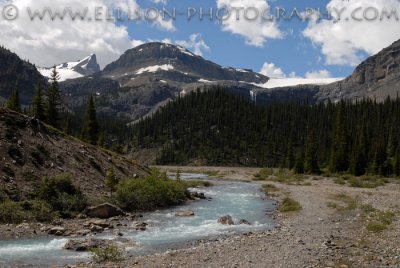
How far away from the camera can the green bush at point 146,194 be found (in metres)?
41.0

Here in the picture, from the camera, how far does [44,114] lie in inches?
3130

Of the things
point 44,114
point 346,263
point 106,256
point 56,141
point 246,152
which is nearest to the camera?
point 346,263

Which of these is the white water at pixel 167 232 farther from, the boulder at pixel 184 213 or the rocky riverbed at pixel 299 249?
the rocky riverbed at pixel 299 249

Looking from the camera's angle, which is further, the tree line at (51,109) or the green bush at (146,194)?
the tree line at (51,109)

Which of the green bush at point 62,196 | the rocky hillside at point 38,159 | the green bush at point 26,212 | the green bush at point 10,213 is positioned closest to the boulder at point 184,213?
the rocky hillside at point 38,159

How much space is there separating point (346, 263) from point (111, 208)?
21890 mm

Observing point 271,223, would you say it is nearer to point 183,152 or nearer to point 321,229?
point 321,229

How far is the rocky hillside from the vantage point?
36.8 meters

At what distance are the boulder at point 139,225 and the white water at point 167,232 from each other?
0.44 meters

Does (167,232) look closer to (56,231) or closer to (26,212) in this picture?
(56,231)

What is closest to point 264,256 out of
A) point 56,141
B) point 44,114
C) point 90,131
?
point 56,141

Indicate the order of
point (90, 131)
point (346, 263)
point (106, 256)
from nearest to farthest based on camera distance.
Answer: point (346, 263) → point (106, 256) → point (90, 131)

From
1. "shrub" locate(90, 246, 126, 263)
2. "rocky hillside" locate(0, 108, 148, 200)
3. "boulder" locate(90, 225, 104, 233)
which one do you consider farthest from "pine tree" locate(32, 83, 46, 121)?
"shrub" locate(90, 246, 126, 263)

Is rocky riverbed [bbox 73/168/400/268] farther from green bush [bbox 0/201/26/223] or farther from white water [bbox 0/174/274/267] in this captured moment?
green bush [bbox 0/201/26/223]
